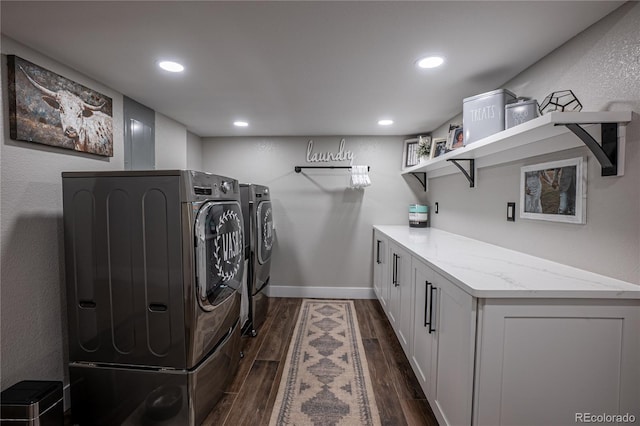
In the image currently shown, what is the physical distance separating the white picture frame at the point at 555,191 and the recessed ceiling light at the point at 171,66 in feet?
7.32

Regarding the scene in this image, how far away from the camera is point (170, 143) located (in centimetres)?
294

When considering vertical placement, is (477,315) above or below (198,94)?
below

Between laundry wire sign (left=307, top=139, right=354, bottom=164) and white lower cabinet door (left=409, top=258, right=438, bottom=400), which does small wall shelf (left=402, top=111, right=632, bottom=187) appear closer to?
white lower cabinet door (left=409, top=258, right=438, bottom=400)

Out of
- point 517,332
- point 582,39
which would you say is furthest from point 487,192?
point 517,332

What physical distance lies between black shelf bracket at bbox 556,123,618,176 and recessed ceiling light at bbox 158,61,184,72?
81.4 inches

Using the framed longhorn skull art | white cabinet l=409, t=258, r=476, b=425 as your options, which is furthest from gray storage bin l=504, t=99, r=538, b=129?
the framed longhorn skull art

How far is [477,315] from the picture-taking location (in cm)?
109

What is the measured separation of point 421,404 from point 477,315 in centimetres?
107

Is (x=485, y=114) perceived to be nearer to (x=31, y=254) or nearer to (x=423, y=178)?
(x=423, y=178)

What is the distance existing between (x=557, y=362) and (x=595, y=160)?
902 mm

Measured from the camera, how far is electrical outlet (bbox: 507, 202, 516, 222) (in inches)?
72.7

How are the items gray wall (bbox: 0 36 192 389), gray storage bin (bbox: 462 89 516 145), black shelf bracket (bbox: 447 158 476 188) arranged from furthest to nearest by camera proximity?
black shelf bracket (bbox: 447 158 476 188), gray storage bin (bbox: 462 89 516 145), gray wall (bbox: 0 36 192 389)

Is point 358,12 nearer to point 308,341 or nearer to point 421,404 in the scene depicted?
point 421,404

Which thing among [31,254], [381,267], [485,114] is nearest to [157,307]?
[31,254]
